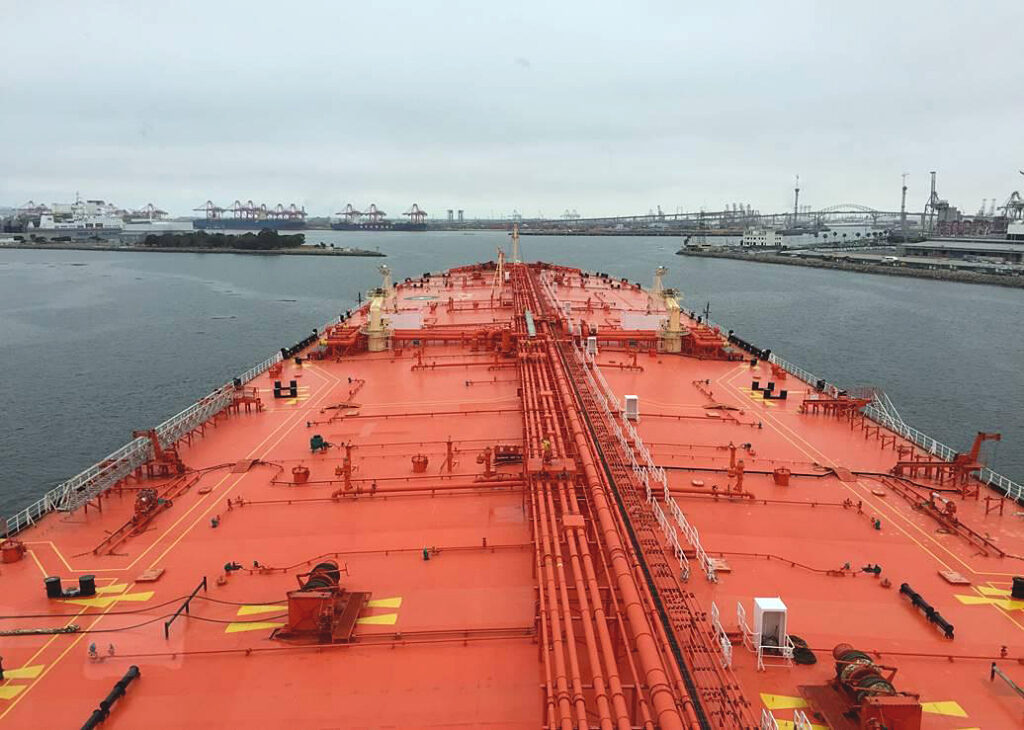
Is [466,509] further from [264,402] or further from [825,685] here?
[264,402]

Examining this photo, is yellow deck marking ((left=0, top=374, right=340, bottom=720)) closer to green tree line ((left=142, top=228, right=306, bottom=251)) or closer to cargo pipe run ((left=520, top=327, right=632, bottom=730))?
cargo pipe run ((left=520, top=327, right=632, bottom=730))

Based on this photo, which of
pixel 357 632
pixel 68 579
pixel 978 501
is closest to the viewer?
pixel 357 632

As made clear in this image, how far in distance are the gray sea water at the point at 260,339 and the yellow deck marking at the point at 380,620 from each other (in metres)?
19.8

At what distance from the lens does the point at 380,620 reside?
10.7 meters

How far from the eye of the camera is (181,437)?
19.6 m

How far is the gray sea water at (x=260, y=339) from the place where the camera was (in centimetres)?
3216

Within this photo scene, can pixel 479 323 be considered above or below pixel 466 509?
above

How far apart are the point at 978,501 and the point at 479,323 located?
2362cm

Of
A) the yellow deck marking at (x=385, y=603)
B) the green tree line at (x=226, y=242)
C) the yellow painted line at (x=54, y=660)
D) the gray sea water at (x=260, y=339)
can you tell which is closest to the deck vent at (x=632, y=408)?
the yellow deck marking at (x=385, y=603)

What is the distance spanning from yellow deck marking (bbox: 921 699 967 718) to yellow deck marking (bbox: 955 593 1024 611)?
10.3ft

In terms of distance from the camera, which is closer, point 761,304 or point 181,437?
point 181,437

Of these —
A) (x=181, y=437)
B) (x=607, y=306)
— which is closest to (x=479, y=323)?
(x=607, y=306)

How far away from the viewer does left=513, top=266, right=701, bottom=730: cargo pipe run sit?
7.41 meters

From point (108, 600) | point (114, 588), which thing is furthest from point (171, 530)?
point (108, 600)
